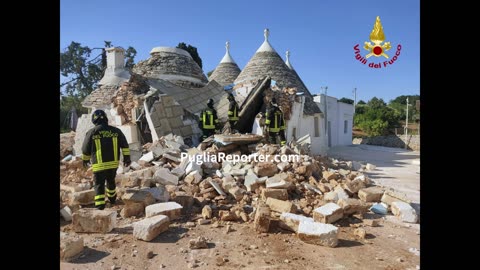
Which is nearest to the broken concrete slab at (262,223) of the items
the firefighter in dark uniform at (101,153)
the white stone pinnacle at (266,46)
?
the firefighter in dark uniform at (101,153)

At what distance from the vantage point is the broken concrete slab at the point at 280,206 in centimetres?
402

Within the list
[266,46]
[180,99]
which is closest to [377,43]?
[180,99]

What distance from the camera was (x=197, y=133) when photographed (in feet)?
32.4

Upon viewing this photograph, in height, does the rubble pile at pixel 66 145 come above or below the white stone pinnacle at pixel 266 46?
below

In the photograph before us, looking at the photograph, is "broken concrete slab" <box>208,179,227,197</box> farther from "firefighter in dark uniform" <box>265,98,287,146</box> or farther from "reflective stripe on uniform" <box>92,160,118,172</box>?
"firefighter in dark uniform" <box>265,98,287,146</box>

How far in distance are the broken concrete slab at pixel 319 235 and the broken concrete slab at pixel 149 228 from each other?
1.75 meters

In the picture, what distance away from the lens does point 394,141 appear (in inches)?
827

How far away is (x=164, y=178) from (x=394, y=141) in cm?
2095

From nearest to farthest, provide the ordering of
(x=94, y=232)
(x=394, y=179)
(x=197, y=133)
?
(x=94, y=232) < (x=394, y=179) < (x=197, y=133)

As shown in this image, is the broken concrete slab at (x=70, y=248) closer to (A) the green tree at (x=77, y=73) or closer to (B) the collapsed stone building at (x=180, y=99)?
(B) the collapsed stone building at (x=180, y=99)

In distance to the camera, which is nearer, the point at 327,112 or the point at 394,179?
the point at 394,179
